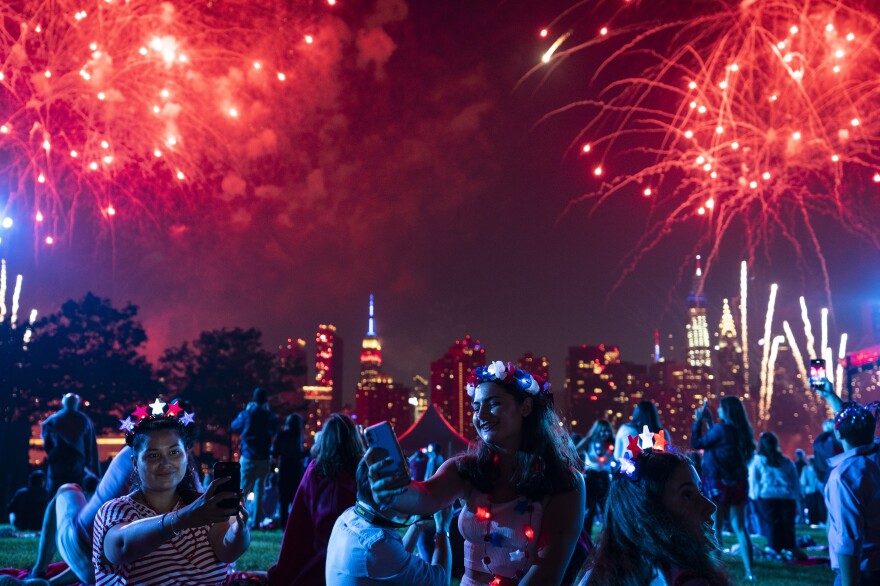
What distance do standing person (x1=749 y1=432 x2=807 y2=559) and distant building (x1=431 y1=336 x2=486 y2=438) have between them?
13378cm

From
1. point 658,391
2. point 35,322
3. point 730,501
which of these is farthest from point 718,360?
point 730,501

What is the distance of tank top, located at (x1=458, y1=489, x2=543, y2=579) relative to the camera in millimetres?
3285

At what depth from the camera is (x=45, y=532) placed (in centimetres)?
700

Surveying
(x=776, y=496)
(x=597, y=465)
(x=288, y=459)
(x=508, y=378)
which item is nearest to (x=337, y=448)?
(x=508, y=378)

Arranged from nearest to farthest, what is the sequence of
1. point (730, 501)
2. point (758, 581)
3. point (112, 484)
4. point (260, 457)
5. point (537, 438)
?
point (537, 438), point (112, 484), point (758, 581), point (730, 501), point (260, 457)

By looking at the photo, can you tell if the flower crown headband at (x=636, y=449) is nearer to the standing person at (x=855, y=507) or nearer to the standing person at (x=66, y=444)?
the standing person at (x=855, y=507)

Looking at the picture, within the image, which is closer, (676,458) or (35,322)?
(676,458)

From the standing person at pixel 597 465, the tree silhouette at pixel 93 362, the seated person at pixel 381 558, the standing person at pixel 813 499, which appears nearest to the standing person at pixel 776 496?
the standing person at pixel 597 465

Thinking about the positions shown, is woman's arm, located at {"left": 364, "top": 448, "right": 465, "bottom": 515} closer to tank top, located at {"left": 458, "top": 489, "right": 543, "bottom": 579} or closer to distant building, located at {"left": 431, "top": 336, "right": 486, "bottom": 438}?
tank top, located at {"left": 458, "top": 489, "right": 543, "bottom": 579}

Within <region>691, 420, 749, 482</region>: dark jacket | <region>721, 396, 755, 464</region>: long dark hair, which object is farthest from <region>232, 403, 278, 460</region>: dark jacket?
<region>721, 396, 755, 464</region>: long dark hair

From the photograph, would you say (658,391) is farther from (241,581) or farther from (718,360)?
(241,581)

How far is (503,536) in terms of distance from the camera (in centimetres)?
Result: 333

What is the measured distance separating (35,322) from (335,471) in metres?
28.8

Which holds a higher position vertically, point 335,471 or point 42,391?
point 42,391
